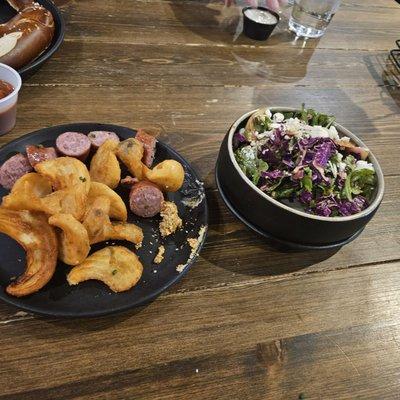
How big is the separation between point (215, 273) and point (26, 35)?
1.07 metres

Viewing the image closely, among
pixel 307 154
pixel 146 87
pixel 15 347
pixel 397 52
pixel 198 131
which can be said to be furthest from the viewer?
pixel 397 52

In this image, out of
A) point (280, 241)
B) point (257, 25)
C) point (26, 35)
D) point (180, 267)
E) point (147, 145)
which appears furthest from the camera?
point (257, 25)

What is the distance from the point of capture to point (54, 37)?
165 cm

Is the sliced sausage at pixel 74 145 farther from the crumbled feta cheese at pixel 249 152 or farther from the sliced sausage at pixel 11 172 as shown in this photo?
the crumbled feta cheese at pixel 249 152

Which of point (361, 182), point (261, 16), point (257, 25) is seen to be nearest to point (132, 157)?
point (361, 182)

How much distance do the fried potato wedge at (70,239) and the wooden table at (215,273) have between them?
15cm

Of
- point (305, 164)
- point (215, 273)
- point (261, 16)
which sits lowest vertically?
point (215, 273)

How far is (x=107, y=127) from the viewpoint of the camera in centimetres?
127

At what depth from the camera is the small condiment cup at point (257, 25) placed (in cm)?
202

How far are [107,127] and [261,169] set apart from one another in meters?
0.48

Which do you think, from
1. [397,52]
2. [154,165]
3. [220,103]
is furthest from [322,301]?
[397,52]

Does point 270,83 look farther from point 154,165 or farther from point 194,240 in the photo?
point 194,240

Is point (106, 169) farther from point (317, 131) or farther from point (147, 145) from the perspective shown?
point (317, 131)

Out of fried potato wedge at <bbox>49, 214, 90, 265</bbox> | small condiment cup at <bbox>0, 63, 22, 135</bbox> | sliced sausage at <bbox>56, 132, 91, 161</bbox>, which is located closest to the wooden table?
small condiment cup at <bbox>0, 63, 22, 135</bbox>
